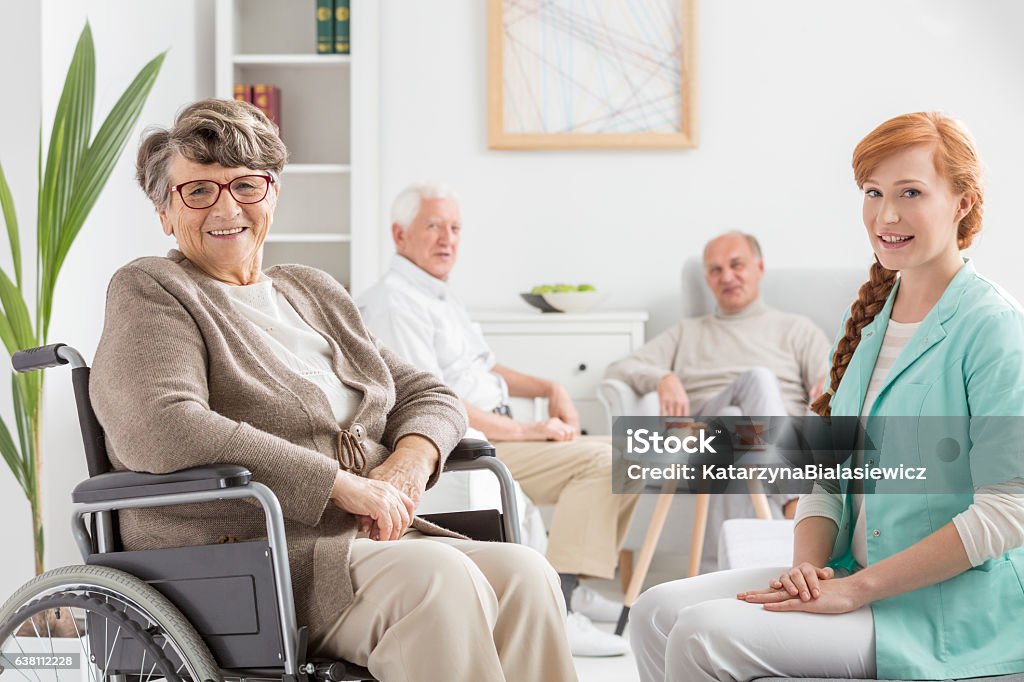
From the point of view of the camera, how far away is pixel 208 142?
1.58 metres

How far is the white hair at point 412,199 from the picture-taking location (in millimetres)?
3115

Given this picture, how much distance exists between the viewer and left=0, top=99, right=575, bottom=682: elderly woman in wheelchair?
4.43ft

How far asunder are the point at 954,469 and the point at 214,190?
3.69 ft

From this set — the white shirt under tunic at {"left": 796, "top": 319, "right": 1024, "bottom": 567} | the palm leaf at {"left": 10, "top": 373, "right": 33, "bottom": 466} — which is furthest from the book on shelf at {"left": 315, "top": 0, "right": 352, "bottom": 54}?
the white shirt under tunic at {"left": 796, "top": 319, "right": 1024, "bottom": 567}

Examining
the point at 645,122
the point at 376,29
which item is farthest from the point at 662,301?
the point at 376,29

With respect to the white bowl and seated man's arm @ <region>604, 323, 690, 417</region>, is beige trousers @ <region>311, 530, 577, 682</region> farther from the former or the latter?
the white bowl

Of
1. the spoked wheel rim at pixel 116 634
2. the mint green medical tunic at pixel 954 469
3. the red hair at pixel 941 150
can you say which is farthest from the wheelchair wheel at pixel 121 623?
the red hair at pixel 941 150

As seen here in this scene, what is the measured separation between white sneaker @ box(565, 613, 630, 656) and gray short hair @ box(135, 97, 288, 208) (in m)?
1.61

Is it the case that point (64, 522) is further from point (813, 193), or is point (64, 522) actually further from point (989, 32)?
point (989, 32)

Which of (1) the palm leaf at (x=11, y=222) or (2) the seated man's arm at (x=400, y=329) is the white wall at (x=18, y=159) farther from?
(2) the seated man's arm at (x=400, y=329)

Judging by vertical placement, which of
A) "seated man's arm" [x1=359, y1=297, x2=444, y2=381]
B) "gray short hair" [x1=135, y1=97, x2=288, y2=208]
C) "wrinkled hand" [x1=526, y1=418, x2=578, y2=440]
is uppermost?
"gray short hair" [x1=135, y1=97, x2=288, y2=208]

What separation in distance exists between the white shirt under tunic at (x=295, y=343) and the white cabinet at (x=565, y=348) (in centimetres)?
209

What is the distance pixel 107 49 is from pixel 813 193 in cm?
264

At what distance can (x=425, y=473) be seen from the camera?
162 centimetres
